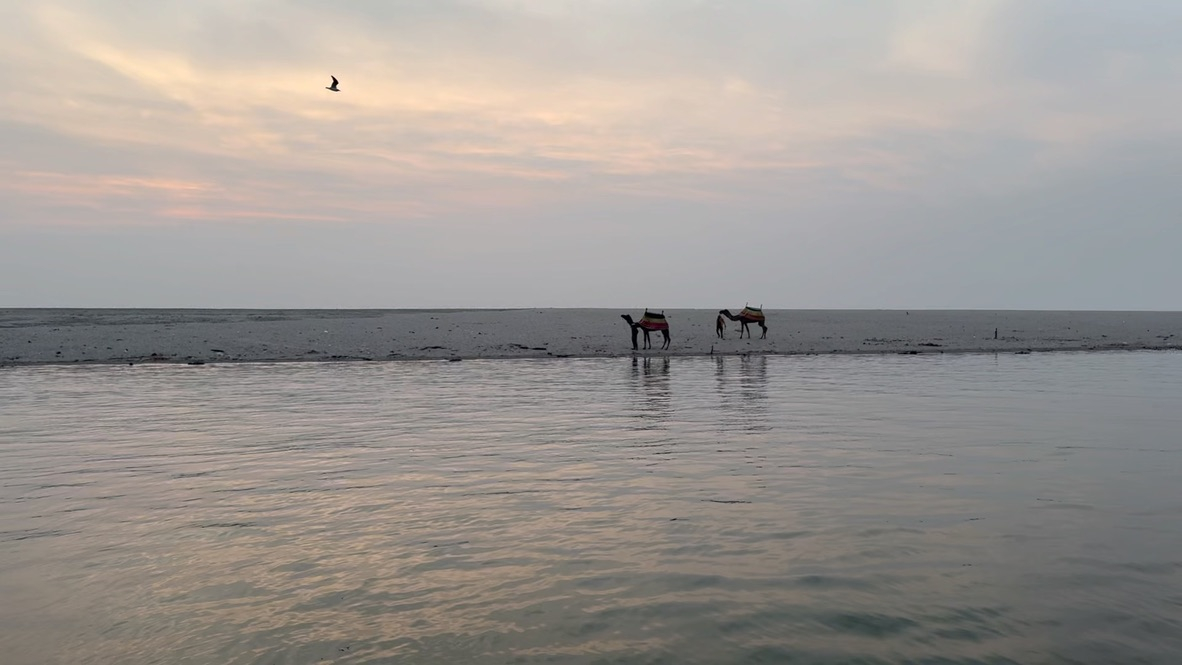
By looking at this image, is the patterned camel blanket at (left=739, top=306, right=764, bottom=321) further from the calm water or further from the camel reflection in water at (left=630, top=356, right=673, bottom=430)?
the calm water

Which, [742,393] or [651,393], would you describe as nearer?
[742,393]

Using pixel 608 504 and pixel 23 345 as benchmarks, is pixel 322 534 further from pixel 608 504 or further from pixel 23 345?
pixel 23 345

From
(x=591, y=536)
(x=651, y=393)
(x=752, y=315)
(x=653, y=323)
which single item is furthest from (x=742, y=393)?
(x=752, y=315)

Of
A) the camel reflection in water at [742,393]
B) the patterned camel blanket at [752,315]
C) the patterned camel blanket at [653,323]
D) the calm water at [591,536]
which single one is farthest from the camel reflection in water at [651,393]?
the patterned camel blanket at [752,315]

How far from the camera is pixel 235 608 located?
6875 millimetres

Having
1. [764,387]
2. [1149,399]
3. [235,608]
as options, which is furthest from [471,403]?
[1149,399]

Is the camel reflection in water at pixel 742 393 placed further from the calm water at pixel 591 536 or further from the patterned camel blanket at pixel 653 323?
the patterned camel blanket at pixel 653 323

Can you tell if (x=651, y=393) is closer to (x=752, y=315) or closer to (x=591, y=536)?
(x=591, y=536)

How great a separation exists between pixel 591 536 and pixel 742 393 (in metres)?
14.9

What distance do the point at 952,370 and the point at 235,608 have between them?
29481 millimetres

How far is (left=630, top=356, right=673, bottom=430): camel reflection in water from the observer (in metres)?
18.3

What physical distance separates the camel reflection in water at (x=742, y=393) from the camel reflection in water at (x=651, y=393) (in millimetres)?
1368

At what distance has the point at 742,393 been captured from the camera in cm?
2311

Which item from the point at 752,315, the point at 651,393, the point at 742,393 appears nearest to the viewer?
the point at 742,393
